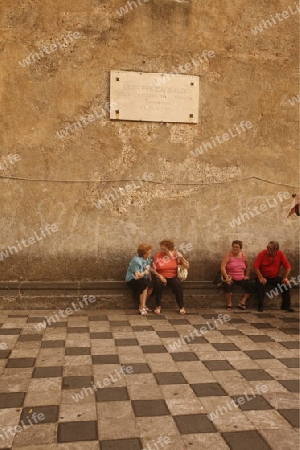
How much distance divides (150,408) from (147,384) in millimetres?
493

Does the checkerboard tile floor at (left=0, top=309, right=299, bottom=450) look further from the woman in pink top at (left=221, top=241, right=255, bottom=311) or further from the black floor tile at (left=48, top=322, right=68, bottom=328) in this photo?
the woman in pink top at (left=221, top=241, right=255, bottom=311)

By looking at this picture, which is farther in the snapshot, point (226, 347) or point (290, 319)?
point (290, 319)

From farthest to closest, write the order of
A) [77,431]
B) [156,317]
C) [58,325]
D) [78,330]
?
[156,317] < [58,325] < [78,330] < [77,431]

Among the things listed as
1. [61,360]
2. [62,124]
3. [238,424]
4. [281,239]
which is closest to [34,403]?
[61,360]

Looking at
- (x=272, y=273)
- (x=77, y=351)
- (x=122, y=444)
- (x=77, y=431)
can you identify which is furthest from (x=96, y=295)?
(x=122, y=444)

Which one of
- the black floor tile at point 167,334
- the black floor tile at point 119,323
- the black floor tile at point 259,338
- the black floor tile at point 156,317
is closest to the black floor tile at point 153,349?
the black floor tile at point 167,334

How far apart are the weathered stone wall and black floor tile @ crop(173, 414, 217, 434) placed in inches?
148

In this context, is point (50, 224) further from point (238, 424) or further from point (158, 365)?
point (238, 424)

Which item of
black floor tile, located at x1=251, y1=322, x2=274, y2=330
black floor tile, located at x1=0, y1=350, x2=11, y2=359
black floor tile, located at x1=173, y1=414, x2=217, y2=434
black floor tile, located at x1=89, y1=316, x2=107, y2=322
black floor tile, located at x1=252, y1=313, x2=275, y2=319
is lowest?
black floor tile, located at x1=252, y1=313, x2=275, y2=319

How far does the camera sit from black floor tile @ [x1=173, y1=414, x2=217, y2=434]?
324 centimetres

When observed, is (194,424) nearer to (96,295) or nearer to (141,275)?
(141,275)

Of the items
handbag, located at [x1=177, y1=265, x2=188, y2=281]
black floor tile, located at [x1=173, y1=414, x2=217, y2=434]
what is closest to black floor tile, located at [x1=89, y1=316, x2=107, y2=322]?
handbag, located at [x1=177, y1=265, x2=188, y2=281]

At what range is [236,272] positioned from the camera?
7.04m

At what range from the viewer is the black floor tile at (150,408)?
347 cm
